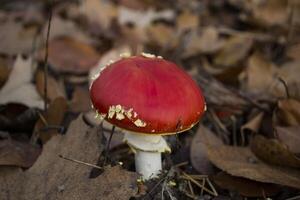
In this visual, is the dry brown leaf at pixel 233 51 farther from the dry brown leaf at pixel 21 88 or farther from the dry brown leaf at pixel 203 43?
the dry brown leaf at pixel 21 88

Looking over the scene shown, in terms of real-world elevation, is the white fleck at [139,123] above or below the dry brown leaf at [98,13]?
above

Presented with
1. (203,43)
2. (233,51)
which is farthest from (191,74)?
(203,43)

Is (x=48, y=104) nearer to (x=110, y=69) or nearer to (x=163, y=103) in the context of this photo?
(x=110, y=69)

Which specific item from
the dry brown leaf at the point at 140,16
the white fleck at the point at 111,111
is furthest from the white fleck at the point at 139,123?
the dry brown leaf at the point at 140,16

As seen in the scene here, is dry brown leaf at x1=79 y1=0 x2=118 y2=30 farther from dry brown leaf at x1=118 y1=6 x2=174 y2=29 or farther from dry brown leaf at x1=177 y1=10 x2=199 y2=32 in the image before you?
dry brown leaf at x1=177 y1=10 x2=199 y2=32

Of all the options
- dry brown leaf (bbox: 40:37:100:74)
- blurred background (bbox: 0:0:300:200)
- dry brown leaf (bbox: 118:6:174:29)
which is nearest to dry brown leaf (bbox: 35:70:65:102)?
blurred background (bbox: 0:0:300:200)
